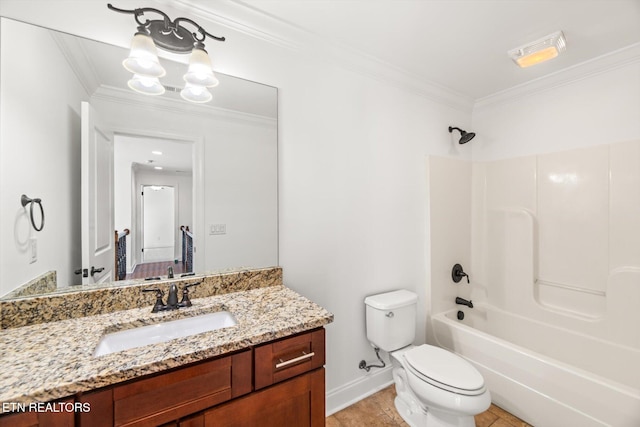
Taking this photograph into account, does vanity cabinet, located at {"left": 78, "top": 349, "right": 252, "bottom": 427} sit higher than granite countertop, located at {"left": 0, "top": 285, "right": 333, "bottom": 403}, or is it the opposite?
granite countertop, located at {"left": 0, "top": 285, "right": 333, "bottom": 403}

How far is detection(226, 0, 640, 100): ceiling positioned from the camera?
1.46m

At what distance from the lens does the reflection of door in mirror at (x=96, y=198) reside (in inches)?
47.9

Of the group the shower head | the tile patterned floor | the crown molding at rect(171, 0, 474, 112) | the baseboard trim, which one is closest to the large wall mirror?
the crown molding at rect(171, 0, 474, 112)

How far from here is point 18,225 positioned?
103 cm

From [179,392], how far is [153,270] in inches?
28.2

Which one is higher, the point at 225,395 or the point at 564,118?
the point at 564,118

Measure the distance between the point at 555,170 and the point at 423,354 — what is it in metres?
1.87

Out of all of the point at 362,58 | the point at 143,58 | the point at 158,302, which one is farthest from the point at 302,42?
the point at 158,302

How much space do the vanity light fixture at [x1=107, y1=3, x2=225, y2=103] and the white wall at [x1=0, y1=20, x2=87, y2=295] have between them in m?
0.27

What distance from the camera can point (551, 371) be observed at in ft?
5.24

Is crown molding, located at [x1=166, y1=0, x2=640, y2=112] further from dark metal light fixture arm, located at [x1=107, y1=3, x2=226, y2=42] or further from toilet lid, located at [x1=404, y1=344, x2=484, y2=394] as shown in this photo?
toilet lid, located at [x1=404, y1=344, x2=484, y2=394]

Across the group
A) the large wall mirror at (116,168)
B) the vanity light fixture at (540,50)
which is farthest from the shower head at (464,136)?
the large wall mirror at (116,168)

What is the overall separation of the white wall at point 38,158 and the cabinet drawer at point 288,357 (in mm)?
950

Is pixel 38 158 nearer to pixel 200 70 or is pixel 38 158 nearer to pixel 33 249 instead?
pixel 33 249
